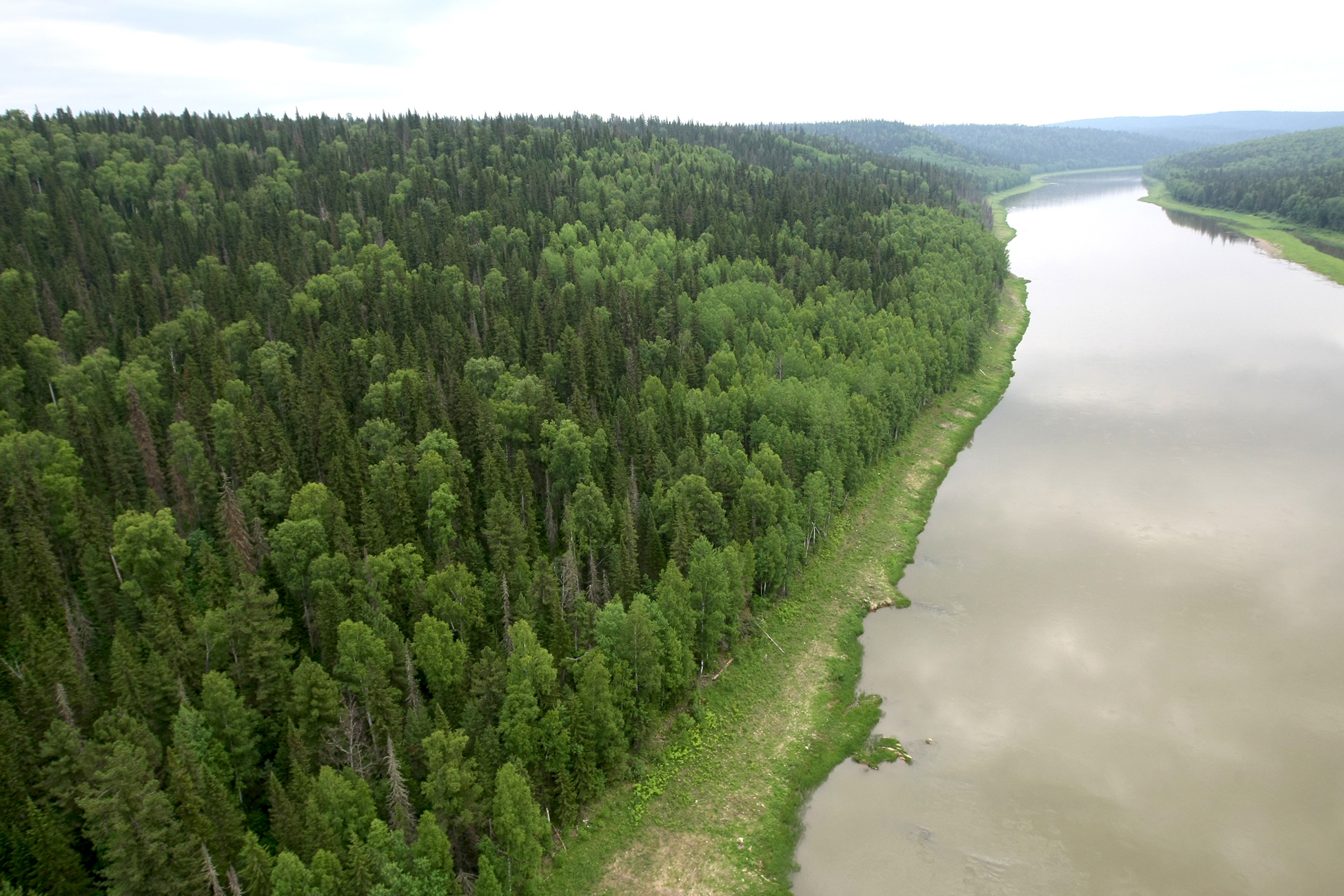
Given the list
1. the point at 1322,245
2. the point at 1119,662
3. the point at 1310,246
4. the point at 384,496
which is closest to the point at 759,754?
the point at 1119,662

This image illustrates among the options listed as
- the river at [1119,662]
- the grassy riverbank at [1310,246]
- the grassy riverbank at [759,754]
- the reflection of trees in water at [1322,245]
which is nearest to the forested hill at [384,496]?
the grassy riverbank at [759,754]

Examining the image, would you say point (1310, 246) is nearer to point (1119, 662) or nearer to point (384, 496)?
point (1119, 662)

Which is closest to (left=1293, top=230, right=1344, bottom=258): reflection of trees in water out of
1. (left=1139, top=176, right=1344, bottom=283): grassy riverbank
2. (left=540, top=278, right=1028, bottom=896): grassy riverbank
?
(left=1139, top=176, right=1344, bottom=283): grassy riverbank

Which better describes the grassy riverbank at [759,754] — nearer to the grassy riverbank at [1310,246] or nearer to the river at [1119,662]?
the river at [1119,662]

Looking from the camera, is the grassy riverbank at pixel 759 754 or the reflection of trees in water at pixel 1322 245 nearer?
the grassy riverbank at pixel 759 754

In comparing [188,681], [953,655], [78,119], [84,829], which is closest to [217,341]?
[188,681]
